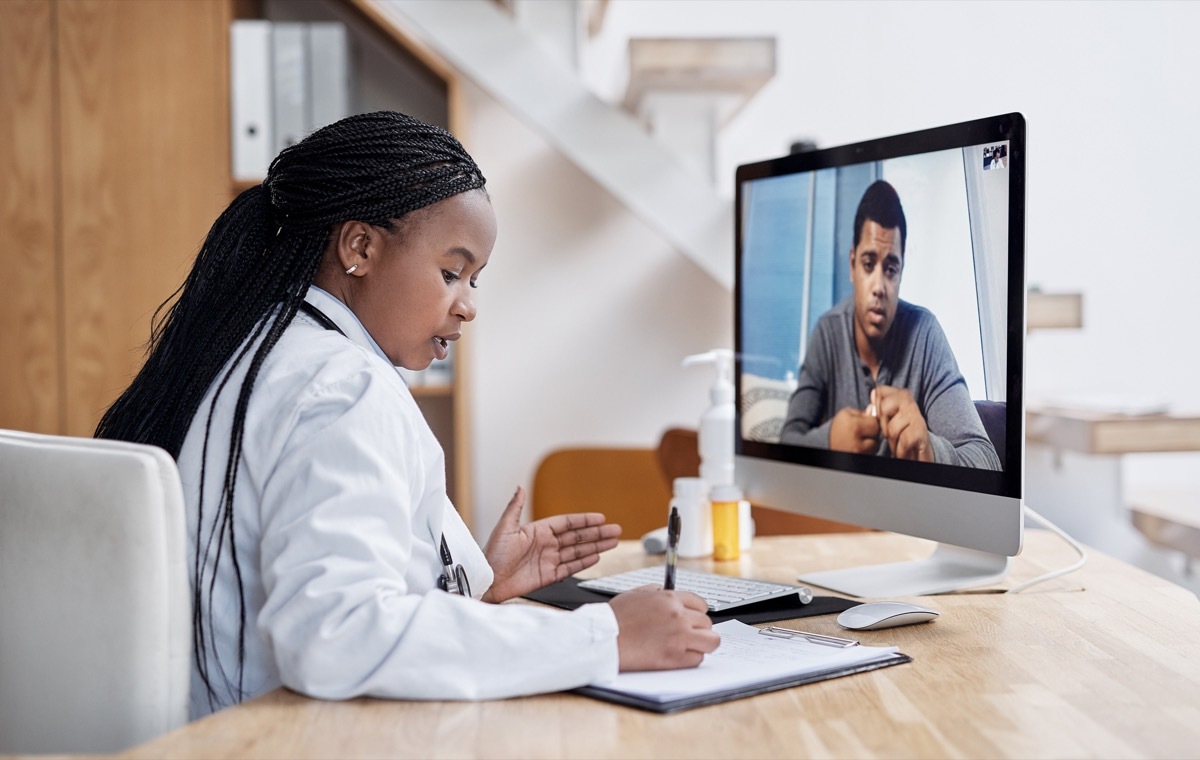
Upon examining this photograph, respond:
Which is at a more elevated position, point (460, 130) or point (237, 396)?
point (460, 130)

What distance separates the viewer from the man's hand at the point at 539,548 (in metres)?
1.32

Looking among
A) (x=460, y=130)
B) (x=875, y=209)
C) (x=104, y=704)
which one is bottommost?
(x=104, y=704)

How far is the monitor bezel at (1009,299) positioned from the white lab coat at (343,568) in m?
0.51

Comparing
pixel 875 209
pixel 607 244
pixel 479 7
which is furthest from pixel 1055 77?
pixel 875 209

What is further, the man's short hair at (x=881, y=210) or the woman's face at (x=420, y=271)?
the man's short hair at (x=881, y=210)

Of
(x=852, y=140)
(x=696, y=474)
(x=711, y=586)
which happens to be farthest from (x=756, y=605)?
(x=852, y=140)

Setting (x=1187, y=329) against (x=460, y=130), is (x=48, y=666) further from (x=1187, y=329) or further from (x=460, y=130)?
(x=1187, y=329)

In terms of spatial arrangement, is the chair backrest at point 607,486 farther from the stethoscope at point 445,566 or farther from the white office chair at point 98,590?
the white office chair at point 98,590

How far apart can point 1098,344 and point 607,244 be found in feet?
3.86

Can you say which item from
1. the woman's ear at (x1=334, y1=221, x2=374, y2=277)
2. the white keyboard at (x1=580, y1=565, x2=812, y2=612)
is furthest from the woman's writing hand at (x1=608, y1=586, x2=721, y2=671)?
the woman's ear at (x1=334, y1=221, x2=374, y2=277)

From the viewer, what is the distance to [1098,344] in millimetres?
2568

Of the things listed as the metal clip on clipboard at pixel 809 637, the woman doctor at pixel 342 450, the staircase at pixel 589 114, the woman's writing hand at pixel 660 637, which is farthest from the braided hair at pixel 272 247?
the staircase at pixel 589 114

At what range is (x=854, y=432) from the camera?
55.9 inches

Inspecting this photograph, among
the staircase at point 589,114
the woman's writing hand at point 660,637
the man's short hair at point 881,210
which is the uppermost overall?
the staircase at point 589,114
